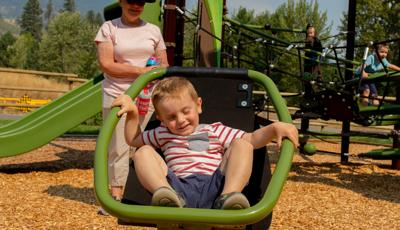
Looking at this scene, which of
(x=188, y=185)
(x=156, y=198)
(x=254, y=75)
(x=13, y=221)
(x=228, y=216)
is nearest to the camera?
(x=228, y=216)

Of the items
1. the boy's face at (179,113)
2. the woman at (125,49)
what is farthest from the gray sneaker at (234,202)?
the woman at (125,49)

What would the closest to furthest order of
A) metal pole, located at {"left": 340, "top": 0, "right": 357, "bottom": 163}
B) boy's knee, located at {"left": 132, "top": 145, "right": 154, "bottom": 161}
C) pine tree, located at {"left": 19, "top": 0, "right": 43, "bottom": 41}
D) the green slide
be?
boy's knee, located at {"left": 132, "top": 145, "right": 154, "bottom": 161} → the green slide → metal pole, located at {"left": 340, "top": 0, "right": 357, "bottom": 163} → pine tree, located at {"left": 19, "top": 0, "right": 43, "bottom": 41}

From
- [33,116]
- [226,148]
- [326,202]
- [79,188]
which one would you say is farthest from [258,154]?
[33,116]

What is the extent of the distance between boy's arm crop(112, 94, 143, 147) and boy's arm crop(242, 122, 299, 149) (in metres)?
0.49

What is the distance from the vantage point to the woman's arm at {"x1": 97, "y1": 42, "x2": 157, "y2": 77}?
11.4 ft

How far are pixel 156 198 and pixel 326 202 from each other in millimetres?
3031

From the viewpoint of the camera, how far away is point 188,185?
2373 mm

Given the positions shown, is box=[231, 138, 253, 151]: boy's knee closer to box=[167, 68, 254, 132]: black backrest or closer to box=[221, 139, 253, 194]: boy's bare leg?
box=[221, 139, 253, 194]: boy's bare leg

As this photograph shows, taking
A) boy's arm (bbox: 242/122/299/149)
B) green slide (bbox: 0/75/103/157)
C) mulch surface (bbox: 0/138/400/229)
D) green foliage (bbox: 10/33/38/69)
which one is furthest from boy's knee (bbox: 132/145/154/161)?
green foliage (bbox: 10/33/38/69)

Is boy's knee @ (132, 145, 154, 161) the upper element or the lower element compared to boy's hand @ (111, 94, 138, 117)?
lower

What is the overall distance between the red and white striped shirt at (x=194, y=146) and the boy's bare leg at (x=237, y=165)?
0.33ft

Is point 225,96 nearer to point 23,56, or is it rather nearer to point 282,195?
point 282,195

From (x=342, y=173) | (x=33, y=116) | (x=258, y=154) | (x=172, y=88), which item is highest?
(x=172, y=88)

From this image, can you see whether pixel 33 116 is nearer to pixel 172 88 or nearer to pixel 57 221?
pixel 57 221
